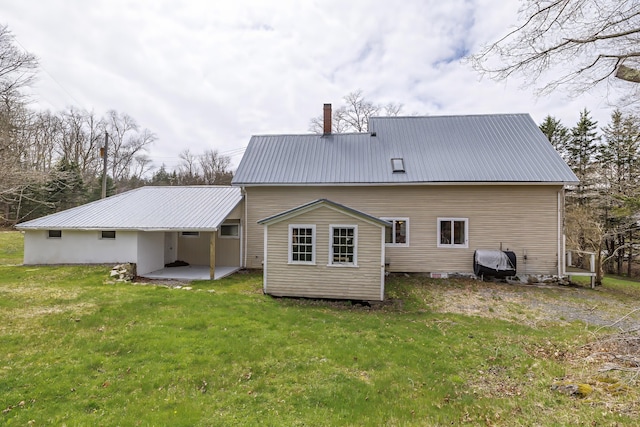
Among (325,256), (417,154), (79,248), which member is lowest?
(79,248)

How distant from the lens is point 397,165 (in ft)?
44.7

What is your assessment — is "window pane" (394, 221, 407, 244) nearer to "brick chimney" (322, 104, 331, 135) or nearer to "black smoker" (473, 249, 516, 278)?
"black smoker" (473, 249, 516, 278)

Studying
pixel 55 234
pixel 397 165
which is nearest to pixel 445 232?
pixel 397 165

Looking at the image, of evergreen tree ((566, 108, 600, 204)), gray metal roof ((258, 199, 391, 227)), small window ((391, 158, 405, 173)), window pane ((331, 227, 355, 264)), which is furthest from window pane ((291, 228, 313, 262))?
evergreen tree ((566, 108, 600, 204))

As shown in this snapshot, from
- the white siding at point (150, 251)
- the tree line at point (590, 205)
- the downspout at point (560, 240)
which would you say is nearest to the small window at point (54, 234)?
the white siding at point (150, 251)

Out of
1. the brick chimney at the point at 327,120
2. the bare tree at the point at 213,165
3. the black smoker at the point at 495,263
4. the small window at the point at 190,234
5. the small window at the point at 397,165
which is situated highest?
the bare tree at the point at 213,165

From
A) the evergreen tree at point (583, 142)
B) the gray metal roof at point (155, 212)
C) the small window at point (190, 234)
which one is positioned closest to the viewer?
the gray metal roof at point (155, 212)

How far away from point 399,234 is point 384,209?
1248 millimetres

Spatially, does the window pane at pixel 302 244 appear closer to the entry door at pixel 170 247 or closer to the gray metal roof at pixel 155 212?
the gray metal roof at pixel 155 212

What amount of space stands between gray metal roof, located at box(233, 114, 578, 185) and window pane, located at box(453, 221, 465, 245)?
6.27ft

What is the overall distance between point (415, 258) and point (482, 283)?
2675mm

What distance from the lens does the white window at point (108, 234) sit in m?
12.5

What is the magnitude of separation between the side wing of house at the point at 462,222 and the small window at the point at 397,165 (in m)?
0.80

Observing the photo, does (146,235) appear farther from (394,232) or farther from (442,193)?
(442,193)
